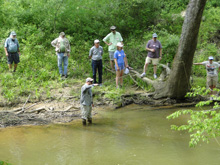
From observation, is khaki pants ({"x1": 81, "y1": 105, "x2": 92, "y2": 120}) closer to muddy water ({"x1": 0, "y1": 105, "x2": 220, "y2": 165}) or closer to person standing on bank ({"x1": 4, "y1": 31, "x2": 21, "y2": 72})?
muddy water ({"x1": 0, "y1": 105, "x2": 220, "y2": 165})

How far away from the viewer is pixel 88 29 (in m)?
16.9

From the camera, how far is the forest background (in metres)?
14.5

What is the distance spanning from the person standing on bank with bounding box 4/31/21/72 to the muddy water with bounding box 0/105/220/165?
193 inches

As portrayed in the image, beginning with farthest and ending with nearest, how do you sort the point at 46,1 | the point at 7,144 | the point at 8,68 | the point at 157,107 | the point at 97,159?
the point at 46,1 → the point at 8,68 → the point at 157,107 → the point at 7,144 → the point at 97,159

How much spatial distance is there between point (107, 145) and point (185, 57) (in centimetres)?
481

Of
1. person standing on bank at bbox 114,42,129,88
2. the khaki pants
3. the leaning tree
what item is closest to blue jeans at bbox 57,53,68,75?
person standing on bank at bbox 114,42,129,88

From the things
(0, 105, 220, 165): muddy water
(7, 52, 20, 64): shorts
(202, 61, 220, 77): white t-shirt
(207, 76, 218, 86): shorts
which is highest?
(7, 52, 20, 64): shorts

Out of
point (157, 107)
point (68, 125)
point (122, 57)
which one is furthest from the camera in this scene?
point (122, 57)

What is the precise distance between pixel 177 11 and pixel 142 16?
2.00 meters

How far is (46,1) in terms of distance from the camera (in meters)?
17.1

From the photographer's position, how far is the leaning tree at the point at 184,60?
10.8 m

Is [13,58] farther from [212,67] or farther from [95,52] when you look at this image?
[212,67]

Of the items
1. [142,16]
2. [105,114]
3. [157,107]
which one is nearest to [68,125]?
[105,114]

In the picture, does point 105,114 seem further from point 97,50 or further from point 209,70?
point 209,70
